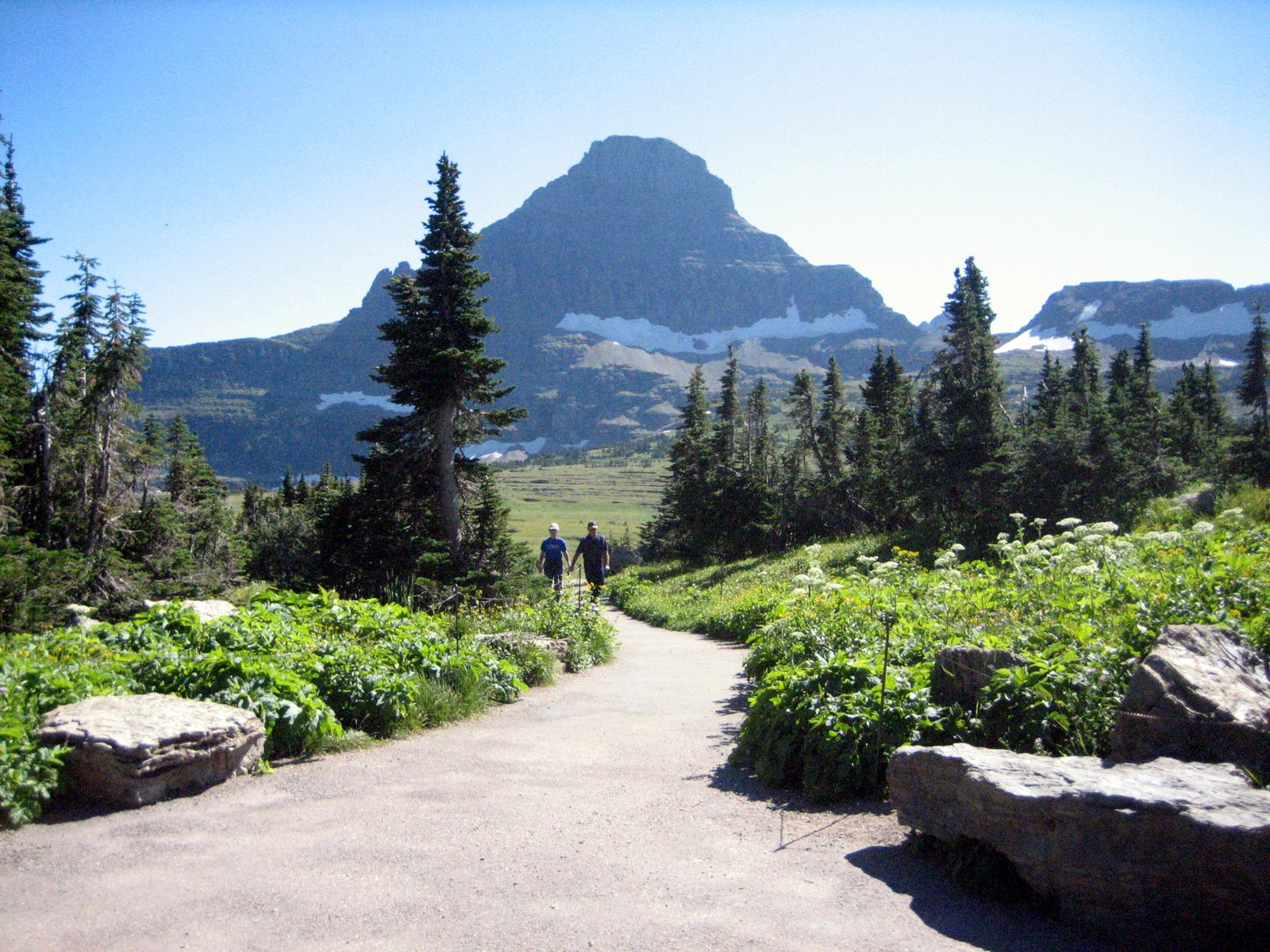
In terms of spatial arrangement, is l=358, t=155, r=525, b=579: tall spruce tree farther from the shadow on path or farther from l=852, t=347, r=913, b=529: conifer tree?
the shadow on path

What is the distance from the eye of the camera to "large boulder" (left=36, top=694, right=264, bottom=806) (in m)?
5.15

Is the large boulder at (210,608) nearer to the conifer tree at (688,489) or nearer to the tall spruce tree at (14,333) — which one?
the tall spruce tree at (14,333)

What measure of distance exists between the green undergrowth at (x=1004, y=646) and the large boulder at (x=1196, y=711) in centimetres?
40

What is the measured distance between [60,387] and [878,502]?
31.8m

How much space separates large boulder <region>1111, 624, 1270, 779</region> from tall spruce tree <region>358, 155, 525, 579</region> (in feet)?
64.0

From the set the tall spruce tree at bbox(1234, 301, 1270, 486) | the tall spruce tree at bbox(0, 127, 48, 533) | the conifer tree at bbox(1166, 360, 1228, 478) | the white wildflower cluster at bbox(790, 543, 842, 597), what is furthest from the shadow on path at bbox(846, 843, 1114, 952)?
the conifer tree at bbox(1166, 360, 1228, 478)

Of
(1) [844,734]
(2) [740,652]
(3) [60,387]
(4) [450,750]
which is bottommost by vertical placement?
(2) [740,652]

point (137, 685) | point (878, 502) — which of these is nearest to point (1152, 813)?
point (137, 685)

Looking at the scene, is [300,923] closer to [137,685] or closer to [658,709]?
[137,685]

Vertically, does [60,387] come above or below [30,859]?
above

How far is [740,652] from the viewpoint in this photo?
14.1 m

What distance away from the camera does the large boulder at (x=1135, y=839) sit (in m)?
3.31

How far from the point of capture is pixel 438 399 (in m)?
23.0

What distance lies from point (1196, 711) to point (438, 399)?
20.9 metres
